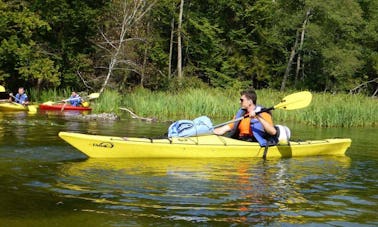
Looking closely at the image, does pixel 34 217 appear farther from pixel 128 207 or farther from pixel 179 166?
pixel 179 166

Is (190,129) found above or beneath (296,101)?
beneath

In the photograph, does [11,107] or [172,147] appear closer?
[172,147]

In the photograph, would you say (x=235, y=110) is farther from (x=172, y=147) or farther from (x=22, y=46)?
(x=22, y=46)

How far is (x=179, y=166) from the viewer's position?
7.49 meters

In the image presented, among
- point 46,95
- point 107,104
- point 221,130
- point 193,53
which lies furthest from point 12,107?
point 193,53

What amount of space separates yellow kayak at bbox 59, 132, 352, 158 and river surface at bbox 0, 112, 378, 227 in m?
0.13

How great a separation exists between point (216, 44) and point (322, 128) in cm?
1604

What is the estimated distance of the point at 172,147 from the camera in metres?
7.84

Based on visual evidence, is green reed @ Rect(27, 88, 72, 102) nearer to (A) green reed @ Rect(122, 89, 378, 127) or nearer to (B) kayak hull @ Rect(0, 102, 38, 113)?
(B) kayak hull @ Rect(0, 102, 38, 113)

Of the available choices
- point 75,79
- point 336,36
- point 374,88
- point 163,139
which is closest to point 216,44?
point 336,36

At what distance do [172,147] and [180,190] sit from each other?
6.30ft

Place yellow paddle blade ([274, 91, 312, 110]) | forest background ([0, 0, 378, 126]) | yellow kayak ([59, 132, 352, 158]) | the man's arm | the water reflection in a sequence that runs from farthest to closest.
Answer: forest background ([0, 0, 378, 126])
yellow paddle blade ([274, 91, 312, 110])
the man's arm
yellow kayak ([59, 132, 352, 158])
the water reflection

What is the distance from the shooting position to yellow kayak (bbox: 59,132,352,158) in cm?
756

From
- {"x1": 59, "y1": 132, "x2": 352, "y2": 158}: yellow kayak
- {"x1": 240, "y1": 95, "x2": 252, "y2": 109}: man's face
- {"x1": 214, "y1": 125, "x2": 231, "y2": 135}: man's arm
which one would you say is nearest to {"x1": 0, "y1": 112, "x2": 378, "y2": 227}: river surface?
{"x1": 59, "y1": 132, "x2": 352, "y2": 158}: yellow kayak
